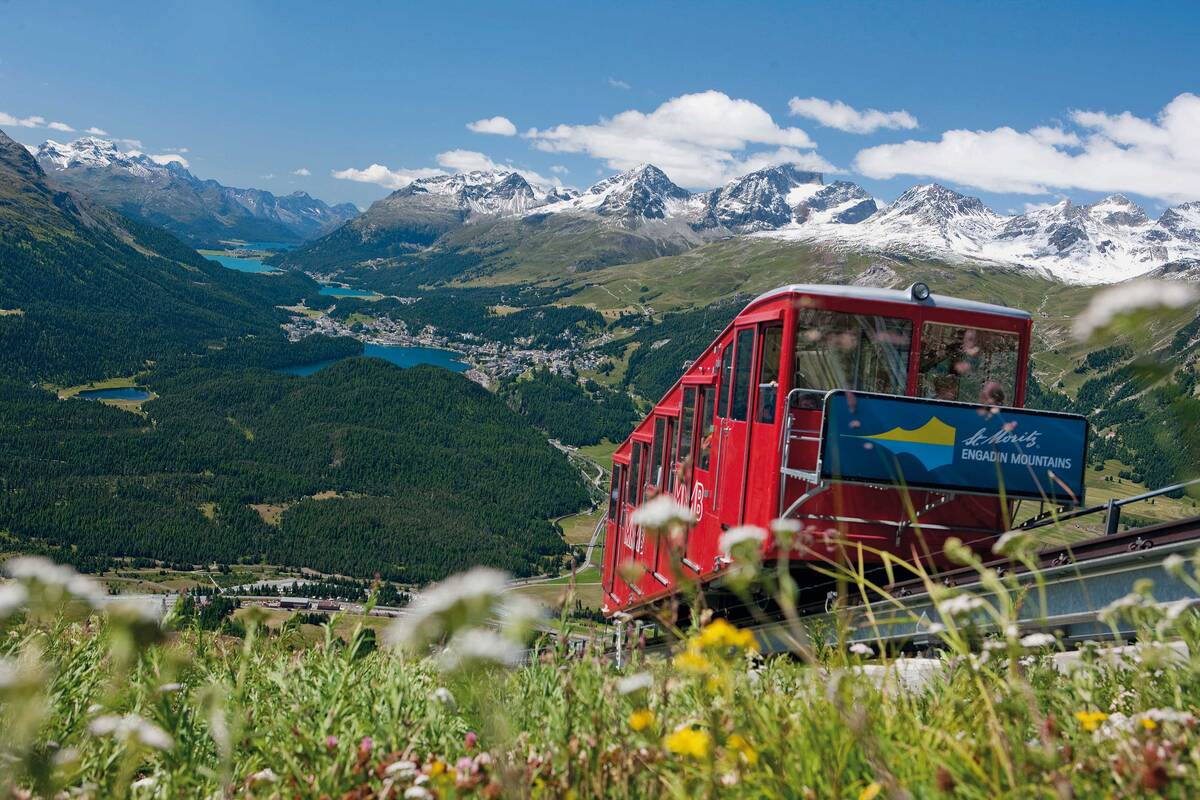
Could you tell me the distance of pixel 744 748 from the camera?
2645 millimetres

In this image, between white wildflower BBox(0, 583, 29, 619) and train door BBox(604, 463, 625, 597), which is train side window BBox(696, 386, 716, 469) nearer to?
train door BBox(604, 463, 625, 597)

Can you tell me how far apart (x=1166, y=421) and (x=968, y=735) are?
1.67 meters

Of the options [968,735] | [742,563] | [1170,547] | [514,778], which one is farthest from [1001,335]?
[514,778]

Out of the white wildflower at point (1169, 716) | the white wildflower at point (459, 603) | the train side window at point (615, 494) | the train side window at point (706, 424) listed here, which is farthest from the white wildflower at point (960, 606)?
the train side window at point (615, 494)

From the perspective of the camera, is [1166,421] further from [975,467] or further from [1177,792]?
[975,467]

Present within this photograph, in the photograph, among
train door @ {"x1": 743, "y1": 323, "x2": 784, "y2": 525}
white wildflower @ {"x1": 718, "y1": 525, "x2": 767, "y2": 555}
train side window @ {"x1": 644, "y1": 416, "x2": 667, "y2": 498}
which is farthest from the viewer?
train side window @ {"x1": 644, "y1": 416, "x2": 667, "y2": 498}

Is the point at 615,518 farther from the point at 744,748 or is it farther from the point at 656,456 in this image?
the point at 744,748

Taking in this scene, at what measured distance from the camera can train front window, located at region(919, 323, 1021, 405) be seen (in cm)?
1153

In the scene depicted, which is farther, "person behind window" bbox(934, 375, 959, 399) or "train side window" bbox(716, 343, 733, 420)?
"train side window" bbox(716, 343, 733, 420)

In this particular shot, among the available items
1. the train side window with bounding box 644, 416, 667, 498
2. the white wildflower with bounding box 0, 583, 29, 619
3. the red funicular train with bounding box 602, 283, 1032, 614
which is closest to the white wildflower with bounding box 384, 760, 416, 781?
the white wildflower with bounding box 0, 583, 29, 619

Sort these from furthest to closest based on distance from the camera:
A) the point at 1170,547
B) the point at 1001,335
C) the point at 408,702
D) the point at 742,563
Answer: the point at 1001,335
the point at 1170,547
the point at 408,702
the point at 742,563

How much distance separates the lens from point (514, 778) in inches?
79.6

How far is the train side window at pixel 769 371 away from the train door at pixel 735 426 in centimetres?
28

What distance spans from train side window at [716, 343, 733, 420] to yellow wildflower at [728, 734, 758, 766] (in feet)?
32.9
